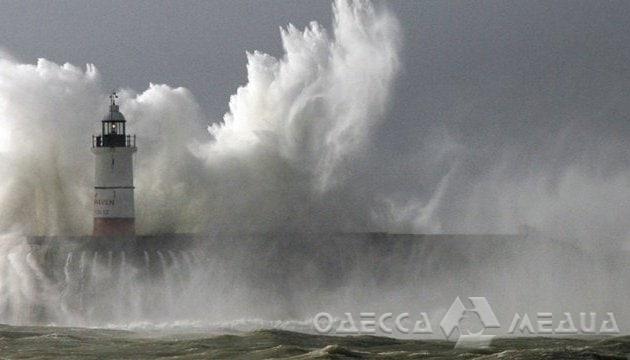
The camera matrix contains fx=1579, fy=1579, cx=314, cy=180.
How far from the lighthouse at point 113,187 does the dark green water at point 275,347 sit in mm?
13456

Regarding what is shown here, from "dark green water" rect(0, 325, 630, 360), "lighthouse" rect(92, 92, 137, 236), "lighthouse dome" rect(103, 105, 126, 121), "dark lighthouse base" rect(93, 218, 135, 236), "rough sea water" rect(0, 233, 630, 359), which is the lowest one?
"dark green water" rect(0, 325, 630, 360)

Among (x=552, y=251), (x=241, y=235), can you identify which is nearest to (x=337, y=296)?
(x=241, y=235)

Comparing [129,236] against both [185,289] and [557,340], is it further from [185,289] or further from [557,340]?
[557,340]

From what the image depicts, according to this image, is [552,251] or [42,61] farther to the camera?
[42,61]

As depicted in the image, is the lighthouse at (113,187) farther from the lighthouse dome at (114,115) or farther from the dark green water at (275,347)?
the dark green water at (275,347)

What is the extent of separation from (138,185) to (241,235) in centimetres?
804

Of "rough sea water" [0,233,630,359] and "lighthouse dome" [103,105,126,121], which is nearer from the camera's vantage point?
"rough sea water" [0,233,630,359]

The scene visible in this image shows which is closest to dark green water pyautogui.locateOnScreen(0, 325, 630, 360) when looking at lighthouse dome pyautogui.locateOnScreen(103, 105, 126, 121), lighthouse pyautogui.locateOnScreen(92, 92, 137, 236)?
lighthouse pyautogui.locateOnScreen(92, 92, 137, 236)

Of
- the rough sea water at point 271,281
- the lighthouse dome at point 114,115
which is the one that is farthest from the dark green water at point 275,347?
the lighthouse dome at point 114,115

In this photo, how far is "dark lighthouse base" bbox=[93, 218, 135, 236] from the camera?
201 ft

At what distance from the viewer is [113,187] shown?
61438 millimetres

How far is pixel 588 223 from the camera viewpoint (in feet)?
225

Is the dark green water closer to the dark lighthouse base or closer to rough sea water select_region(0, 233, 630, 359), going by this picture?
rough sea water select_region(0, 233, 630, 359)

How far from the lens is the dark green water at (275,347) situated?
135 ft
